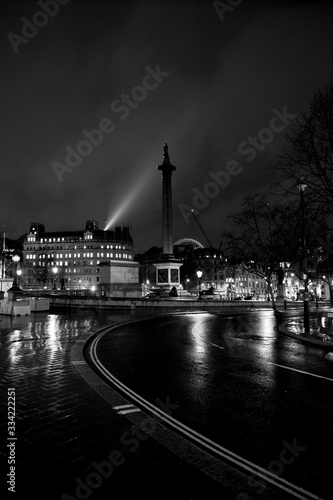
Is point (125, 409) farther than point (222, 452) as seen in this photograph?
Yes

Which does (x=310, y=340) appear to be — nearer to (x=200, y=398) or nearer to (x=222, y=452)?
(x=200, y=398)

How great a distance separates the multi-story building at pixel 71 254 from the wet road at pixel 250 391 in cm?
10420

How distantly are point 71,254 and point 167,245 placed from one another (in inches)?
3380

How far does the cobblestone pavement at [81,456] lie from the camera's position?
10.9ft

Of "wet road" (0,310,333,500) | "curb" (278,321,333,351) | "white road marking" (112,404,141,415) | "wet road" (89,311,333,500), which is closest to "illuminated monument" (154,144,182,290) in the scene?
"curb" (278,321,333,351)

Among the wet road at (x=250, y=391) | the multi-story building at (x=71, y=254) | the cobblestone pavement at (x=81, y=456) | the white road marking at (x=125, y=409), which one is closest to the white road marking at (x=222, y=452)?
the wet road at (x=250, y=391)

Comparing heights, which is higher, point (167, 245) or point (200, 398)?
point (167, 245)

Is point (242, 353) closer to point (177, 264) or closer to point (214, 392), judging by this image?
point (214, 392)

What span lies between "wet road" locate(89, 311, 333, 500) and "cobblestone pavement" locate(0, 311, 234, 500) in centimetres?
90

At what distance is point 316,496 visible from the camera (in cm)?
321

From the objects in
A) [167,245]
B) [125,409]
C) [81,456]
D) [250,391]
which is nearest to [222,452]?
[81,456]

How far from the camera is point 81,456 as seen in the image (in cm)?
398

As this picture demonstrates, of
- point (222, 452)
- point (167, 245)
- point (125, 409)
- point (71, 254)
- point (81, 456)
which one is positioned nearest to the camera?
point (81, 456)

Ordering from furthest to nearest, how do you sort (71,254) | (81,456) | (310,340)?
(71,254), (310,340), (81,456)
